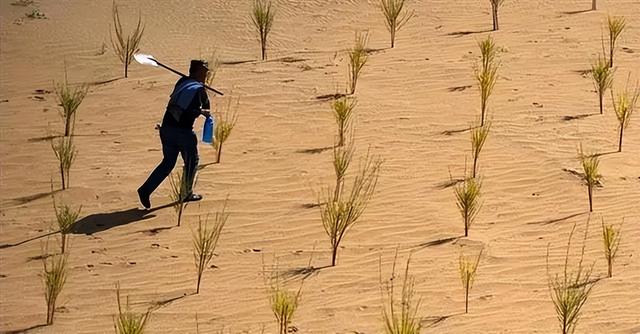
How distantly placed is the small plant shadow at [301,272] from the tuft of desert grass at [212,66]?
4417mm

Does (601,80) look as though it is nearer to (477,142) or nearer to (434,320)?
(477,142)

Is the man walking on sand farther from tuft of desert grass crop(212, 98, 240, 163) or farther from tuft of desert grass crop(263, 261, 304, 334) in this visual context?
tuft of desert grass crop(263, 261, 304, 334)

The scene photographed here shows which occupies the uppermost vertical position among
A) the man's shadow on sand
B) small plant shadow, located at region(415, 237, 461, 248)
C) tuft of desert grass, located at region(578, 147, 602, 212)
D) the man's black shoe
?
tuft of desert grass, located at region(578, 147, 602, 212)

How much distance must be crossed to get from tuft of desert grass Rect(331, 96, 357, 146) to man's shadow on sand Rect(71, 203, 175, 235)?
5.97 ft

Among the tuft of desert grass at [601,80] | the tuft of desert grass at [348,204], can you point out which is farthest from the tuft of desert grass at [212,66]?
the tuft of desert grass at [601,80]

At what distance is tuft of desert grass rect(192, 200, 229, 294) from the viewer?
766 centimetres

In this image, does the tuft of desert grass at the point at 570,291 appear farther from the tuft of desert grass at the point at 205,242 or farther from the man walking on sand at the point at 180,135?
the man walking on sand at the point at 180,135

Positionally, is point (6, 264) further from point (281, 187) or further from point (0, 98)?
point (0, 98)

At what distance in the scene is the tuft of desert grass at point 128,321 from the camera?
6.33 meters

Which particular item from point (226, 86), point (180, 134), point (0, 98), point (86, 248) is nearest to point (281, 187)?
point (180, 134)

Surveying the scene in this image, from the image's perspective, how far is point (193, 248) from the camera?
8.51 metres

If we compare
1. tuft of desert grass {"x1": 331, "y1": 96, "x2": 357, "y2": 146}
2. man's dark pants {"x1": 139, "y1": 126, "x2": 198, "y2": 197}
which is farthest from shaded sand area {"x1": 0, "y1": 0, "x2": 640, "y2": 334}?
man's dark pants {"x1": 139, "y1": 126, "x2": 198, "y2": 197}

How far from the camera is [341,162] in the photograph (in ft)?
31.6

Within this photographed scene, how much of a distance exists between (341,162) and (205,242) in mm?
1956
